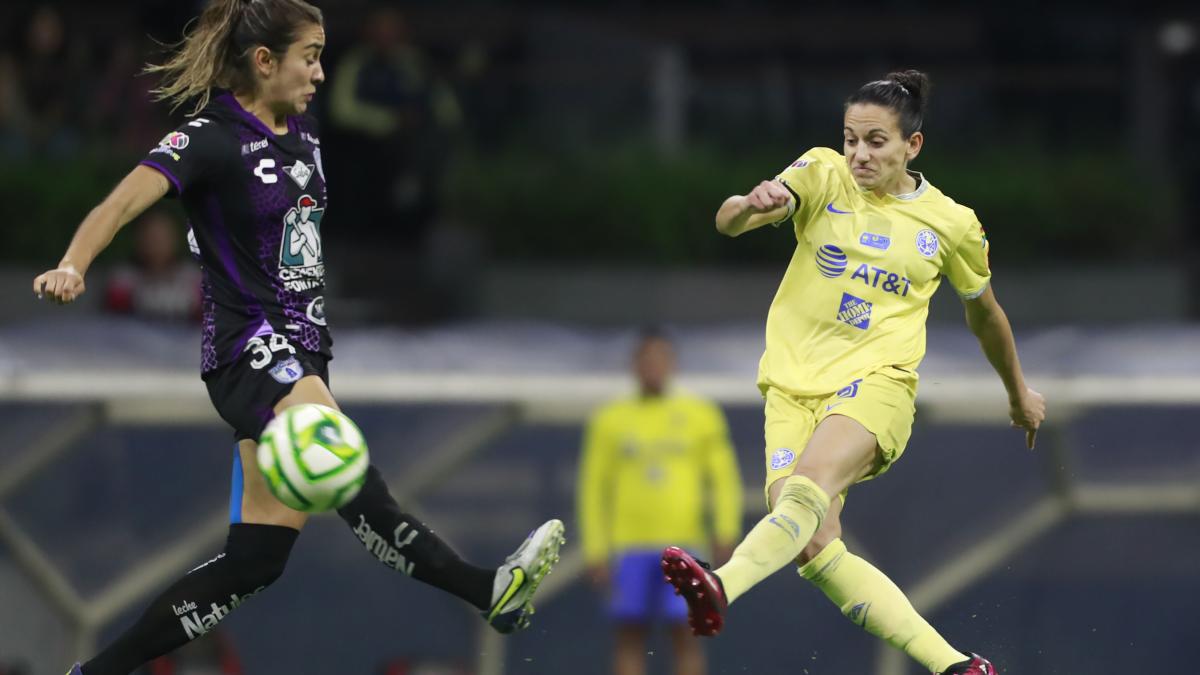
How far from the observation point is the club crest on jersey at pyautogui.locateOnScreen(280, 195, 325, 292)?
6.16 m

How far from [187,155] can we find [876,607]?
266 centimetres

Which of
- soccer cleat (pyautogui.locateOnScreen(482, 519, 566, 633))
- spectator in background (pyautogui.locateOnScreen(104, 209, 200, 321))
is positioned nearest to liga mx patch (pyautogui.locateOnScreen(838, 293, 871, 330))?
soccer cleat (pyautogui.locateOnScreen(482, 519, 566, 633))

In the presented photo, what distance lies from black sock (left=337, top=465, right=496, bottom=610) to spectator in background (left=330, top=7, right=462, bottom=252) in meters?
6.99

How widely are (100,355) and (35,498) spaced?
959 millimetres

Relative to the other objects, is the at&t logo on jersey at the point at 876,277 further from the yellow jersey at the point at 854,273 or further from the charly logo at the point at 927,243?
the charly logo at the point at 927,243

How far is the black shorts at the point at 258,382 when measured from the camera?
605 centimetres

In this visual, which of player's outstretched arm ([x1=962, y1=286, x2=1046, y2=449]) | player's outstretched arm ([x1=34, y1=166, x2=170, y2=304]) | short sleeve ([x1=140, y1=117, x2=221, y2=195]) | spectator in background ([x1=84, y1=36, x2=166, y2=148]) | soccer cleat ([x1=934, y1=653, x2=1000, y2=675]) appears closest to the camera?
player's outstretched arm ([x1=34, y1=166, x2=170, y2=304])

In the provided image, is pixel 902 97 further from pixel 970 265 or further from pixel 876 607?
pixel 876 607

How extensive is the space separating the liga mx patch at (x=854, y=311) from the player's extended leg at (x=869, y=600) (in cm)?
59

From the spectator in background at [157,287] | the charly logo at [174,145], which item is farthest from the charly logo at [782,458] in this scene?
the spectator in background at [157,287]

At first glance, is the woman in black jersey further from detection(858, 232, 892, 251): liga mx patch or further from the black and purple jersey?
detection(858, 232, 892, 251): liga mx patch

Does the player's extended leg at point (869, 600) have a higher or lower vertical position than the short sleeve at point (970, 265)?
lower

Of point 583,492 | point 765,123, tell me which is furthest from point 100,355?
point 765,123

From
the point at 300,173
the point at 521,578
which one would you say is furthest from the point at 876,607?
the point at 300,173
